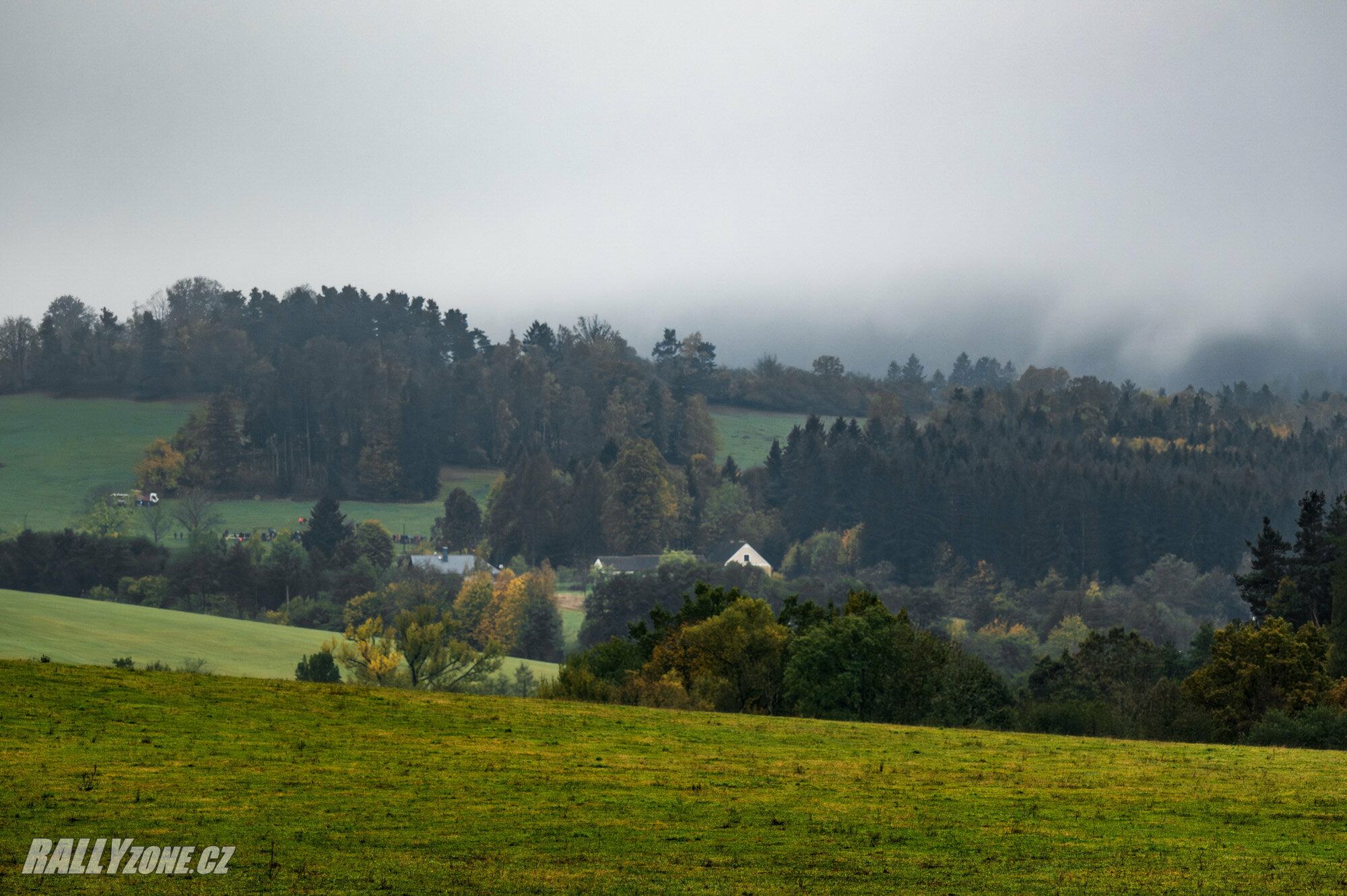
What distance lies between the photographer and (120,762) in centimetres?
2311

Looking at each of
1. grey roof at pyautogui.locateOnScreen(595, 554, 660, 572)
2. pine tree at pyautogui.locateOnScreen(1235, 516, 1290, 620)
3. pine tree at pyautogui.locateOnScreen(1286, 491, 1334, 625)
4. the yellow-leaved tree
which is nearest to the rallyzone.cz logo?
the yellow-leaved tree

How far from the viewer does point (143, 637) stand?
4001 inches

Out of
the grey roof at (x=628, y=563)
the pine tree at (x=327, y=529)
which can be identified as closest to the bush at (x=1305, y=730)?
the grey roof at (x=628, y=563)

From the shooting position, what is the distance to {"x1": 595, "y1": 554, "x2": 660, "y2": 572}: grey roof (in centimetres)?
19125

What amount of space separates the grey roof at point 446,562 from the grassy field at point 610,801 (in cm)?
14575

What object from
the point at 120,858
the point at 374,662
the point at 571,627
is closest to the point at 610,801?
the point at 120,858

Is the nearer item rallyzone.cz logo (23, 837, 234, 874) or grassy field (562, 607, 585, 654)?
rallyzone.cz logo (23, 837, 234, 874)

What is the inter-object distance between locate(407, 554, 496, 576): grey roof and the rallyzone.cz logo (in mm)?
159688

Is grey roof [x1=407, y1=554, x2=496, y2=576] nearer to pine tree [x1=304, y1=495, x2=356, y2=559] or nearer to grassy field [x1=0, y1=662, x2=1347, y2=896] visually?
pine tree [x1=304, y1=495, x2=356, y2=559]

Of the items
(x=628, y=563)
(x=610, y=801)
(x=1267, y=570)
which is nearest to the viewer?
(x=610, y=801)

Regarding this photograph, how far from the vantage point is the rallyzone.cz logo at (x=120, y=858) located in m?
15.7

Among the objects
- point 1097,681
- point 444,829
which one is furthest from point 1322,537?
point 444,829

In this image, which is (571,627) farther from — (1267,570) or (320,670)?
(1267,570)

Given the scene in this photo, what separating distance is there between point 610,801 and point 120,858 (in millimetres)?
8920
